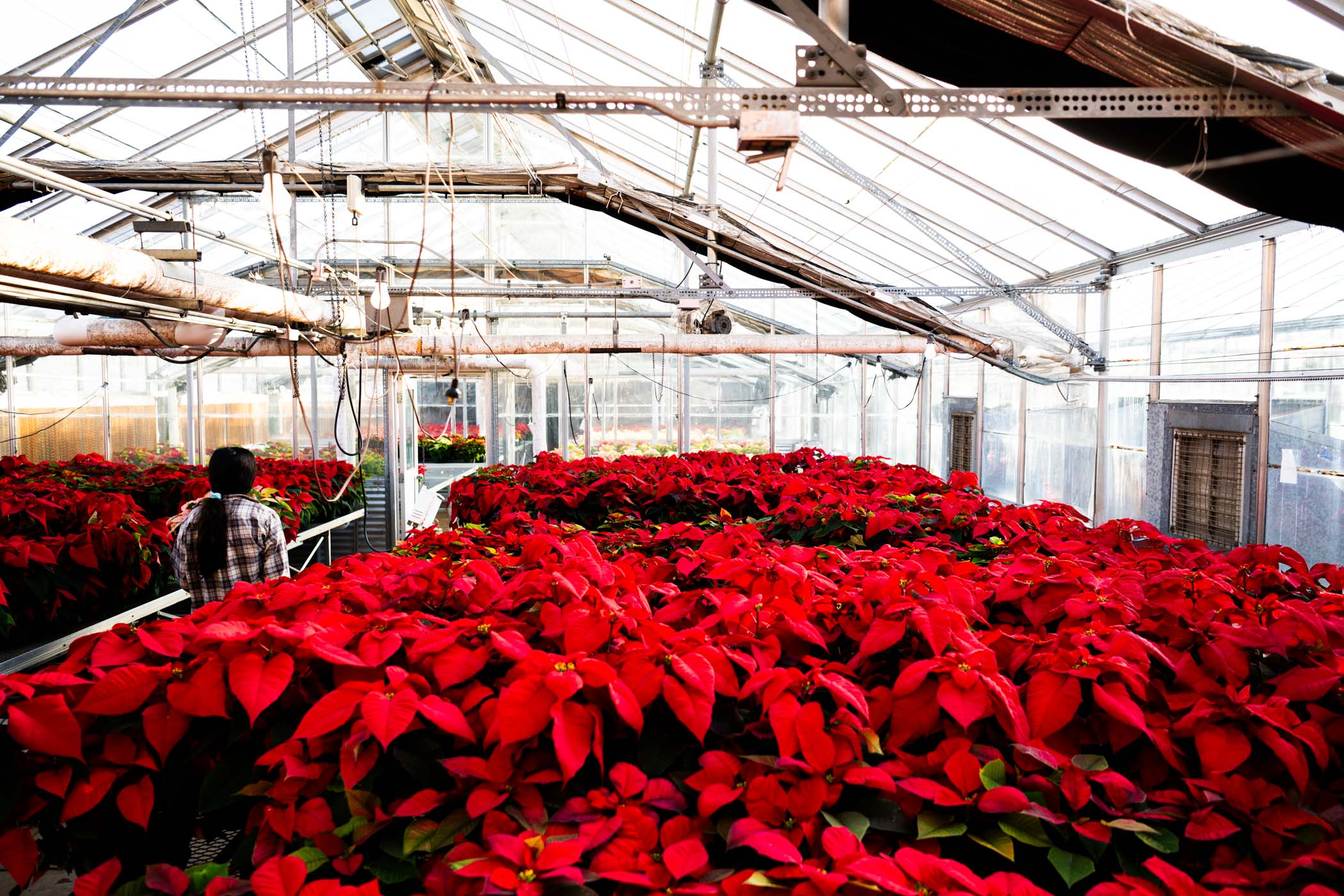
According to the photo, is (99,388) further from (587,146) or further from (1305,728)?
(1305,728)

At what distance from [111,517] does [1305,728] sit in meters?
4.17

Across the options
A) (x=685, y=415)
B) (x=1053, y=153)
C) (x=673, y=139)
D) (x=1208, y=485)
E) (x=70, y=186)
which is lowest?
(x=1208, y=485)

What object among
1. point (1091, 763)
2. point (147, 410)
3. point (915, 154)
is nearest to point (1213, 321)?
point (915, 154)

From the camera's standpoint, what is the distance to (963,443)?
9.47 meters

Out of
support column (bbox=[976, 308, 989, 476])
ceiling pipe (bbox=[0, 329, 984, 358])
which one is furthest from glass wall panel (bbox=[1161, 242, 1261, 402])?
support column (bbox=[976, 308, 989, 476])

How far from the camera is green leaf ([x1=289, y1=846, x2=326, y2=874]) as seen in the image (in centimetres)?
103

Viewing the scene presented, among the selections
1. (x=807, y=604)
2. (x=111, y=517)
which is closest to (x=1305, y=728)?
(x=807, y=604)

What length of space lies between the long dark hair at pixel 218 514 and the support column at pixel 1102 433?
5.87 metres

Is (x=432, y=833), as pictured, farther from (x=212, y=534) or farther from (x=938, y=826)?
(x=212, y=534)

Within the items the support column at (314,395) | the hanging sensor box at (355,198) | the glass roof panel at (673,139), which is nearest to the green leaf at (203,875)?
the glass roof panel at (673,139)

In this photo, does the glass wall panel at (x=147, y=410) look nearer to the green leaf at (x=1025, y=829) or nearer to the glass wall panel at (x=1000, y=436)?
the glass wall panel at (x=1000, y=436)

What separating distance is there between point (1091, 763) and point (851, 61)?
5.53 feet

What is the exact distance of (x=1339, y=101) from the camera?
1.79m

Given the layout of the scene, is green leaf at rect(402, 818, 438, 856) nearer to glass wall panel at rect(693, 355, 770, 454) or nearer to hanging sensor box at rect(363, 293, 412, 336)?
hanging sensor box at rect(363, 293, 412, 336)
